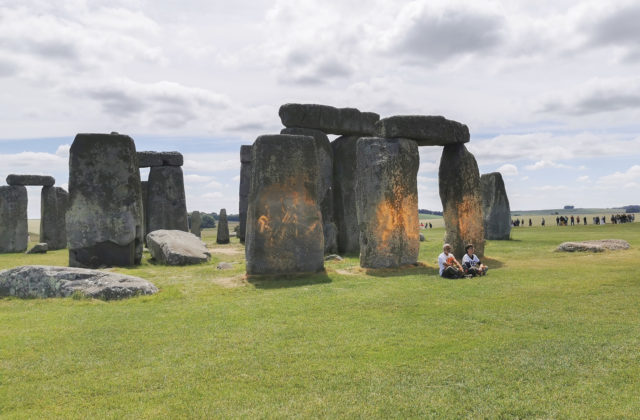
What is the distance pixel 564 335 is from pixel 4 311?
29.1ft

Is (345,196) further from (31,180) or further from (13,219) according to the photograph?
(13,219)

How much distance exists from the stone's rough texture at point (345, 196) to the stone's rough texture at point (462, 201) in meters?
4.34

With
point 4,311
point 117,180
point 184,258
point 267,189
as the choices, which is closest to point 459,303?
point 267,189

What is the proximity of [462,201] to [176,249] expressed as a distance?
8964 mm

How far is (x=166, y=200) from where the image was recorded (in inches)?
967

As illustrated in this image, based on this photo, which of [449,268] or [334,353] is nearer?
[334,353]

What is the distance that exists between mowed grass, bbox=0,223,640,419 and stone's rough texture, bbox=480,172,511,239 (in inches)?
541

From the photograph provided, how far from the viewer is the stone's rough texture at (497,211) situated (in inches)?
942

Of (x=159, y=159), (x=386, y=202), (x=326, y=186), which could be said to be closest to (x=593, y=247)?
(x=386, y=202)

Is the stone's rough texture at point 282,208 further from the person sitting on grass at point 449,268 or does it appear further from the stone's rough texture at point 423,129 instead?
the person sitting on grass at point 449,268

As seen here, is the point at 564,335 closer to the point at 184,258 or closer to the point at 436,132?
the point at 436,132

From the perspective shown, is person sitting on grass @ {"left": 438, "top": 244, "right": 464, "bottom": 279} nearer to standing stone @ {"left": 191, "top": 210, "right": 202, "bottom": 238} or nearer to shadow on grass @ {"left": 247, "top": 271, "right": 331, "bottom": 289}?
shadow on grass @ {"left": 247, "top": 271, "right": 331, "bottom": 289}

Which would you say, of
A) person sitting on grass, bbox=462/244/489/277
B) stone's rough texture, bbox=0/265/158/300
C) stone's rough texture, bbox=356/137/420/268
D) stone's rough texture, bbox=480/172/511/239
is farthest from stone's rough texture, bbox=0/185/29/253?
stone's rough texture, bbox=480/172/511/239

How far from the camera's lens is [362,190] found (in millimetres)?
13281
